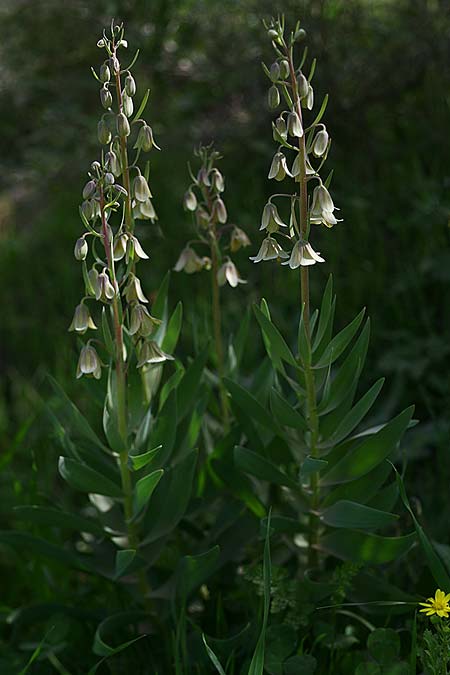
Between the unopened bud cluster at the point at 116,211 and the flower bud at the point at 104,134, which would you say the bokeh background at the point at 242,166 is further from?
the flower bud at the point at 104,134

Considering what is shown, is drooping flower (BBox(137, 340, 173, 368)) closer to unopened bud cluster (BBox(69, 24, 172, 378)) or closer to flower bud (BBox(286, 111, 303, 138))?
unopened bud cluster (BBox(69, 24, 172, 378))

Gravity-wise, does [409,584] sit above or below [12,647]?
above

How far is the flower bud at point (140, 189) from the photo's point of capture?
1503 millimetres

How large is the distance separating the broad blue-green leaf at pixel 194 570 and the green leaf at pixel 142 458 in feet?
0.68

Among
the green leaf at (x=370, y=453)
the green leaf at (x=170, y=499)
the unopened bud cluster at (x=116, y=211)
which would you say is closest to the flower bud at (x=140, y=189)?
the unopened bud cluster at (x=116, y=211)

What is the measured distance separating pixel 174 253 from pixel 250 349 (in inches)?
35.8

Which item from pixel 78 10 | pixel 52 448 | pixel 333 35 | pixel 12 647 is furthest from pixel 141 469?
pixel 78 10

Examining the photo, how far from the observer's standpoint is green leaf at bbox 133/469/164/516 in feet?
4.90

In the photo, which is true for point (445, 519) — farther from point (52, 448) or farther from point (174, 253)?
point (174, 253)

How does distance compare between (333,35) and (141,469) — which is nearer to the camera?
(141,469)

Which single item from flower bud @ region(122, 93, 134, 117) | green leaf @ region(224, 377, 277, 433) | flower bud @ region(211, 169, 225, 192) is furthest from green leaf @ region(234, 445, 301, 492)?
flower bud @ region(122, 93, 134, 117)

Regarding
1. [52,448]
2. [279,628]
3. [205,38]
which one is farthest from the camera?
[205,38]

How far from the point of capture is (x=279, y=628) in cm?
155

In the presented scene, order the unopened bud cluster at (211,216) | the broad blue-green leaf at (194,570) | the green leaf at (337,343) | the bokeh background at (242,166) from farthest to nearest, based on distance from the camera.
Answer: the bokeh background at (242,166)
the unopened bud cluster at (211,216)
the broad blue-green leaf at (194,570)
the green leaf at (337,343)
